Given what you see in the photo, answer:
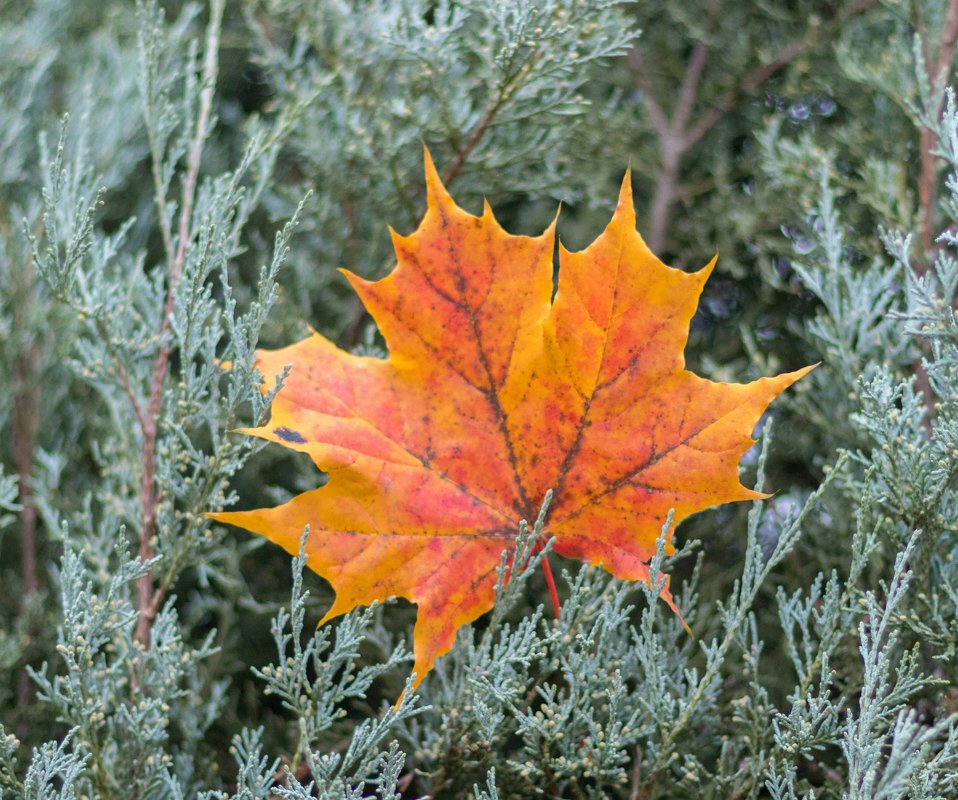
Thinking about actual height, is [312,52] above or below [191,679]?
above

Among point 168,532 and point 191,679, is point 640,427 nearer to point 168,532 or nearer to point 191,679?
point 168,532

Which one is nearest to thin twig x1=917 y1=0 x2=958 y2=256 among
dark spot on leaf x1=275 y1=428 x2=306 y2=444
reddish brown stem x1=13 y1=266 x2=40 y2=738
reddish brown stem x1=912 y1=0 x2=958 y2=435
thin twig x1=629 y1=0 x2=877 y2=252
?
reddish brown stem x1=912 y1=0 x2=958 y2=435

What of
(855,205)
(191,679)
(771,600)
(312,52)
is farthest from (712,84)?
(191,679)

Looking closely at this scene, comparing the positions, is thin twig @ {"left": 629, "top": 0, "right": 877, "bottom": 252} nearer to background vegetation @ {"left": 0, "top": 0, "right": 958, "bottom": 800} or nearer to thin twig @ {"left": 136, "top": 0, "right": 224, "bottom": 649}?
background vegetation @ {"left": 0, "top": 0, "right": 958, "bottom": 800}

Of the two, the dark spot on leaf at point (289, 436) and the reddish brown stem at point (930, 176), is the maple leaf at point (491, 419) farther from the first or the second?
the reddish brown stem at point (930, 176)

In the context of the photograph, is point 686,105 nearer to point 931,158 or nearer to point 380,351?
point 931,158

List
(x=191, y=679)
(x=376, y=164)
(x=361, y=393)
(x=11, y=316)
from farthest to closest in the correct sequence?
(x=11, y=316) < (x=376, y=164) < (x=191, y=679) < (x=361, y=393)

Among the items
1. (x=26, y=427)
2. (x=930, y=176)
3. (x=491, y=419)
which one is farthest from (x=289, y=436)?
(x=930, y=176)
